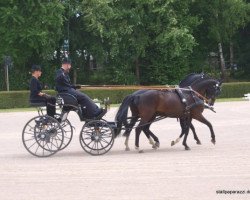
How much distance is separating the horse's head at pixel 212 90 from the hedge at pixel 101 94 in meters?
21.6

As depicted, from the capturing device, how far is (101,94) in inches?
1474

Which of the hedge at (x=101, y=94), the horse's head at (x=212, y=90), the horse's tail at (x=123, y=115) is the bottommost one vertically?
the hedge at (x=101, y=94)

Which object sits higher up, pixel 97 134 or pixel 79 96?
pixel 79 96

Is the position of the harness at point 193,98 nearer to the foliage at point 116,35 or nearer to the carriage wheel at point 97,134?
the carriage wheel at point 97,134

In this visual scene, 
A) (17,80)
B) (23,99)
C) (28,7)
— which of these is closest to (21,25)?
(28,7)

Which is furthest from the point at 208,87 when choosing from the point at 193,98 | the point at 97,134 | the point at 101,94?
the point at 101,94

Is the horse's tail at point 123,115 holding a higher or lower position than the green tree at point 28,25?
lower

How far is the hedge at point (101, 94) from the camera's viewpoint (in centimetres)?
3531

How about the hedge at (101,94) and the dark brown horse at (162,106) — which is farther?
the hedge at (101,94)

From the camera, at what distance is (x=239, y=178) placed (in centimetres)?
955

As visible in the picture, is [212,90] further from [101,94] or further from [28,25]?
[28,25]

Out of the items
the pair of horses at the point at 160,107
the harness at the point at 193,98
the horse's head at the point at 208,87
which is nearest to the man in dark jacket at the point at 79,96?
the pair of horses at the point at 160,107

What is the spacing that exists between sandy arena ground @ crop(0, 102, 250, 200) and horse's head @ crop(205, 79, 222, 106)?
1.12 m

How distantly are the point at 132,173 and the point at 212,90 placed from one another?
4.72 meters
